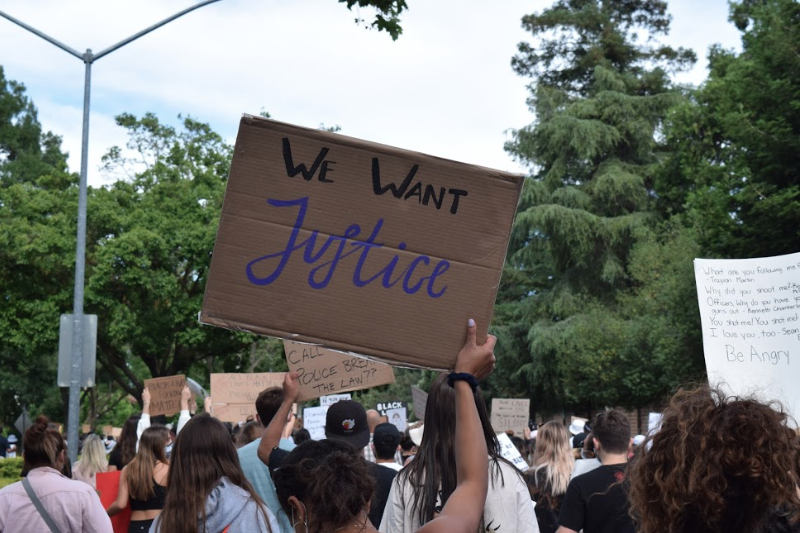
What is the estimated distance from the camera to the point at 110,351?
35.9 metres

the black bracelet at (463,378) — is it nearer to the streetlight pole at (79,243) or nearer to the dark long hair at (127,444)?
the dark long hair at (127,444)

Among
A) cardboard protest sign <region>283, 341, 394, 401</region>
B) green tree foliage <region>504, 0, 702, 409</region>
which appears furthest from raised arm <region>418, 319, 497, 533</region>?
green tree foliage <region>504, 0, 702, 409</region>

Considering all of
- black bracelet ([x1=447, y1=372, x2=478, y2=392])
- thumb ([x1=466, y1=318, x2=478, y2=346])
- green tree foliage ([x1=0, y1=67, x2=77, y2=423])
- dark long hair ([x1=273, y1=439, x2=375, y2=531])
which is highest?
green tree foliage ([x1=0, y1=67, x2=77, y2=423])

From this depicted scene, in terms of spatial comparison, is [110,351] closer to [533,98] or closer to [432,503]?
[533,98]

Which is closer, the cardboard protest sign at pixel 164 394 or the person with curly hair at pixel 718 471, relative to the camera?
the person with curly hair at pixel 718 471

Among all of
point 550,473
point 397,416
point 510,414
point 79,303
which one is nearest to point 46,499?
point 550,473

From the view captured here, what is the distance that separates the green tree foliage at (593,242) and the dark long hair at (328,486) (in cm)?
3137

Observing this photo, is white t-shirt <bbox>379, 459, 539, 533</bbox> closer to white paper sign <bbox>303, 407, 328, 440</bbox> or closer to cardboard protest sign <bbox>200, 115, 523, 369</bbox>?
cardboard protest sign <bbox>200, 115, 523, 369</bbox>

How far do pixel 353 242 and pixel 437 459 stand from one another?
123cm

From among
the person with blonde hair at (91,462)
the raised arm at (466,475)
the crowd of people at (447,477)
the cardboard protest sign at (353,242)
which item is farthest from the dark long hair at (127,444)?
the raised arm at (466,475)

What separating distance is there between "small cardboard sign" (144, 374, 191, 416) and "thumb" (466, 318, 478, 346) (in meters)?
11.9

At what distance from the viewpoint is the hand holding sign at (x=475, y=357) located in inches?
117

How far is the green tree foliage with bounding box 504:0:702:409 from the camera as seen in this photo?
3619 cm

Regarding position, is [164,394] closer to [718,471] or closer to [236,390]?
[236,390]
